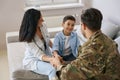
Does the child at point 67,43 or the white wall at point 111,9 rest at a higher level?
the white wall at point 111,9

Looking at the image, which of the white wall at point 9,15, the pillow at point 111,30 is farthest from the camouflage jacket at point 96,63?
the white wall at point 9,15

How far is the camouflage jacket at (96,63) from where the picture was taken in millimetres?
1762

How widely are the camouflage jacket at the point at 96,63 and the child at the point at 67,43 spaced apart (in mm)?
944

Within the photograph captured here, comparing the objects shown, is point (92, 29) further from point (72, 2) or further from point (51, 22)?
point (72, 2)

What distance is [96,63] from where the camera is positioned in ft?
5.78

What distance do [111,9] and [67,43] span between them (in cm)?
119

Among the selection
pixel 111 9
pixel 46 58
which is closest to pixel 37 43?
pixel 46 58

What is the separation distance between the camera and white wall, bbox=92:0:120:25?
11.1ft

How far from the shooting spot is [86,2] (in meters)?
4.88

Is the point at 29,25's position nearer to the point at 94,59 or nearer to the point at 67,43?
the point at 67,43

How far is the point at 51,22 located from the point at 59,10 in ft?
1.08

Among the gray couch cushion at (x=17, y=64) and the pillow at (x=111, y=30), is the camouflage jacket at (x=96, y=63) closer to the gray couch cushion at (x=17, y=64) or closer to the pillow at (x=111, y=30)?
the gray couch cushion at (x=17, y=64)

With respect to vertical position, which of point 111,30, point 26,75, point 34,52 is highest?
point 111,30

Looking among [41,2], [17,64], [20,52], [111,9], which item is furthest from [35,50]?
[41,2]
